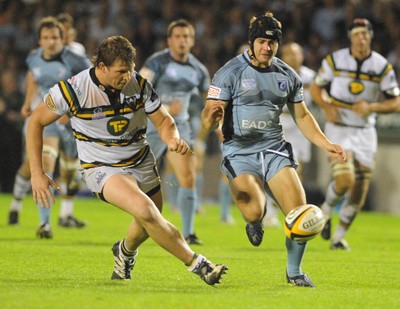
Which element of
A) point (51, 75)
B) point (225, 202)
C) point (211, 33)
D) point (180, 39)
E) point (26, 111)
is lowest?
point (225, 202)

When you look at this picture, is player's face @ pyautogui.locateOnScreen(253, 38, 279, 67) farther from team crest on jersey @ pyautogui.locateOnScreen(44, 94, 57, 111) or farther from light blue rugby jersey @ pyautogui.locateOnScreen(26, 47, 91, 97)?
light blue rugby jersey @ pyautogui.locateOnScreen(26, 47, 91, 97)

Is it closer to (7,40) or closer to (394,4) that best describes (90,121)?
(394,4)

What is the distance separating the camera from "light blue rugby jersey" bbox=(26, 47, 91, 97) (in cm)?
1353

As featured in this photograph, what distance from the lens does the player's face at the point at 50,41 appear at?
13.3 meters

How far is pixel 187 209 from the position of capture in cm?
1274

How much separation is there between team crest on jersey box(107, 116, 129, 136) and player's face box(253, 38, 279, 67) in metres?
1.42

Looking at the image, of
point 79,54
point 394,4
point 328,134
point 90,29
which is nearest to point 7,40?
point 90,29

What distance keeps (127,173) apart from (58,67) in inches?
210

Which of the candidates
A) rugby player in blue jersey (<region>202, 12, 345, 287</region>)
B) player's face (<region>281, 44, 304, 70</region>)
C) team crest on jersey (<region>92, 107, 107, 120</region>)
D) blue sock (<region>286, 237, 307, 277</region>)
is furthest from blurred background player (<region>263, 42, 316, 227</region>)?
team crest on jersey (<region>92, 107, 107, 120</region>)

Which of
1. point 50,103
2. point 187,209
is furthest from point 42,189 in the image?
point 187,209

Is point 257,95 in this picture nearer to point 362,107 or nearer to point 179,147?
point 179,147

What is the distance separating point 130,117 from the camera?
27.9 ft

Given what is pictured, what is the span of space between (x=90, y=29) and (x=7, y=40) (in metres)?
1.90

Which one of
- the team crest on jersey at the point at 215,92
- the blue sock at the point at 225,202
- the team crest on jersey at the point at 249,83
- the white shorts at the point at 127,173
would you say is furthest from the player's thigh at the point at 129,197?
the blue sock at the point at 225,202
